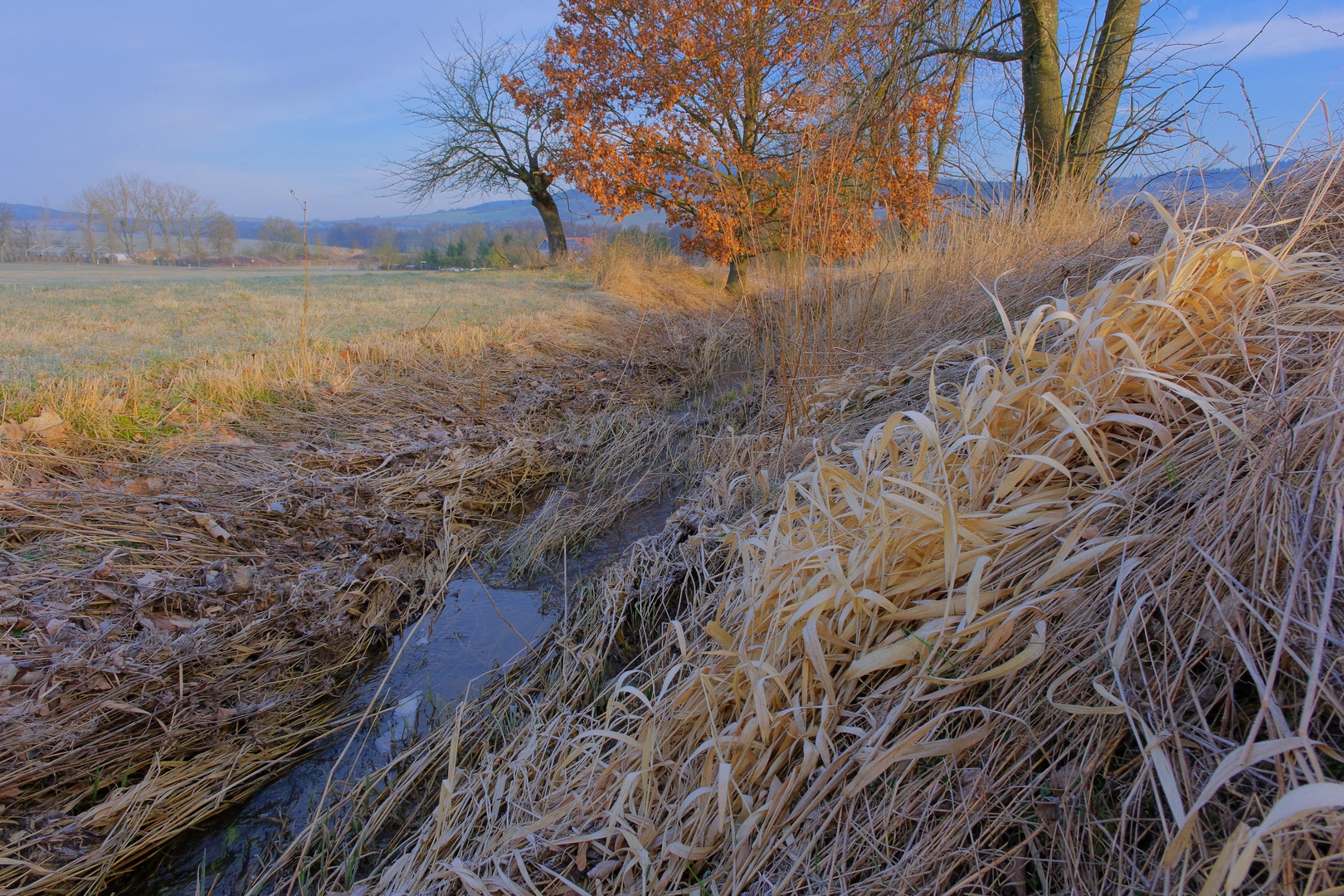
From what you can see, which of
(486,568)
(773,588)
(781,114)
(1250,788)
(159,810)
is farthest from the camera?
(781,114)

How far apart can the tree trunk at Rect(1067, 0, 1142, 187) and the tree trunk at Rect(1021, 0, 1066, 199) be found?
0.60 ft

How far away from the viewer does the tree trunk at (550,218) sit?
19.8 metres

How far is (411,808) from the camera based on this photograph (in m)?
2.04

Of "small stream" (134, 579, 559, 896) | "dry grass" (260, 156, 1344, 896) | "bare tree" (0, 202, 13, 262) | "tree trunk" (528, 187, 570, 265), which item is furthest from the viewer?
"bare tree" (0, 202, 13, 262)

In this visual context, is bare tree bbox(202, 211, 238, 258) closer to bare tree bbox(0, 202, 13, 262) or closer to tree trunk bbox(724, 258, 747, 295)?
bare tree bbox(0, 202, 13, 262)

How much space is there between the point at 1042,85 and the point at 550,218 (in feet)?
55.0

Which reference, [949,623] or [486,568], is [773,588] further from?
[486,568]

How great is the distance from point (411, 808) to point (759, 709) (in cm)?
138

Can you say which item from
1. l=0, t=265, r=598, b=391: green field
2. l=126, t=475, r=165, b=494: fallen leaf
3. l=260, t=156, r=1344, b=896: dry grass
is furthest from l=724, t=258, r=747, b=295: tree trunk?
l=260, t=156, r=1344, b=896: dry grass

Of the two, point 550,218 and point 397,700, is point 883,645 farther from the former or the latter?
point 550,218

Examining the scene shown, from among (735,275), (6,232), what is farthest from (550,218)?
(6,232)

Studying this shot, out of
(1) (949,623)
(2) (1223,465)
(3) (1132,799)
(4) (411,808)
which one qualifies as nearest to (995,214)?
(2) (1223,465)

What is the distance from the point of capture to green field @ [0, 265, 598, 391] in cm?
530

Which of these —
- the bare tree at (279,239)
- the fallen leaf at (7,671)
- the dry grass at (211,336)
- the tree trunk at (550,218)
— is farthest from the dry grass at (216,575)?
the bare tree at (279,239)
